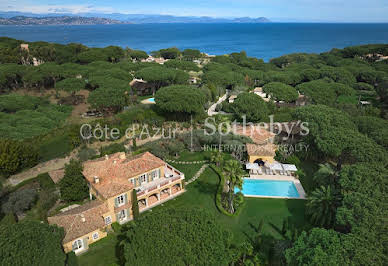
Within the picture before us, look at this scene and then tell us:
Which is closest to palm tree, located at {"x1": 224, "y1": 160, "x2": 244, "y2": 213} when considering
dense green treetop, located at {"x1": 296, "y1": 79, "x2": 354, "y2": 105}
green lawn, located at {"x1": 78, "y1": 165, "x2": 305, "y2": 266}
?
green lawn, located at {"x1": 78, "y1": 165, "x2": 305, "y2": 266}

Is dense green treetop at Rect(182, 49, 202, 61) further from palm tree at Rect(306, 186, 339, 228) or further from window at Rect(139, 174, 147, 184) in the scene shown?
palm tree at Rect(306, 186, 339, 228)

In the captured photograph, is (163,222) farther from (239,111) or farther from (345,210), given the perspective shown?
(239,111)

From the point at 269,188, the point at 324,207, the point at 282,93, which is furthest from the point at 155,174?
the point at 282,93

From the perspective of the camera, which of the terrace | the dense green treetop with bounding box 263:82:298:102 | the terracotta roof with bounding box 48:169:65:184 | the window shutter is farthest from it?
the dense green treetop with bounding box 263:82:298:102

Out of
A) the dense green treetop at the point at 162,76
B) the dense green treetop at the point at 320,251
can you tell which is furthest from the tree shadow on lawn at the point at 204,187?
the dense green treetop at the point at 162,76

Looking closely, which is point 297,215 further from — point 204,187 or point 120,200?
point 120,200

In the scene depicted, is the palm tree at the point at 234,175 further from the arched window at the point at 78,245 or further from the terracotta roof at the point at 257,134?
the terracotta roof at the point at 257,134
